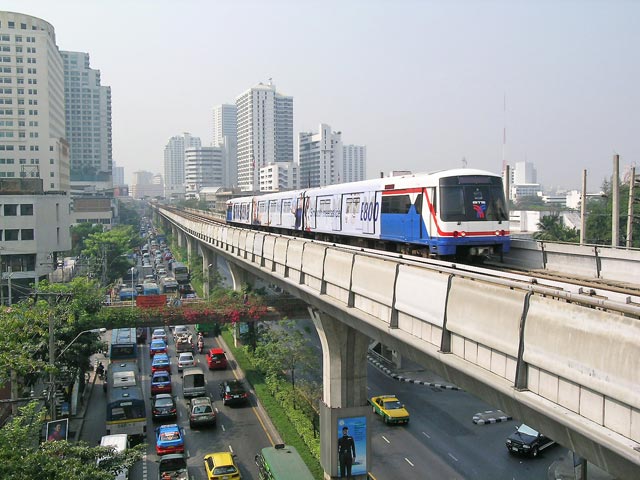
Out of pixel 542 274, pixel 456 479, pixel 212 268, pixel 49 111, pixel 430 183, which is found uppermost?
pixel 49 111

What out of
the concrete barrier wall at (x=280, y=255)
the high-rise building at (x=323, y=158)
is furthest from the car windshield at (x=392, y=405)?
the high-rise building at (x=323, y=158)

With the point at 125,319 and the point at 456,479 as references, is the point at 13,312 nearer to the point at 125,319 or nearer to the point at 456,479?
the point at 125,319

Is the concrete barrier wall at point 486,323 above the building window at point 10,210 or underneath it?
underneath

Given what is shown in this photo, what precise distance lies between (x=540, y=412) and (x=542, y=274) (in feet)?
26.1

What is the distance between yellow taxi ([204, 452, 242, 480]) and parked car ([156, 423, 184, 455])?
2298 mm

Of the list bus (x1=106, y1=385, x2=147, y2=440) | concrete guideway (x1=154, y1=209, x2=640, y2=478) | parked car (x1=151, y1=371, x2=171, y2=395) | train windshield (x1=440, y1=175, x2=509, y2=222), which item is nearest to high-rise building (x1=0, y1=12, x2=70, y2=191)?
parked car (x1=151, y1=371, x2=171, y2=395)

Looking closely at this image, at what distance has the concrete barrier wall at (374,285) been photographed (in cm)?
1294

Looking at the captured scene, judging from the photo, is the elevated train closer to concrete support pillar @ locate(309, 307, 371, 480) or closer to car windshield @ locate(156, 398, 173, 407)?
concrete support pillar @ locate(309, 307, 371, 480)

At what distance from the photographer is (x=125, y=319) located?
2973cm

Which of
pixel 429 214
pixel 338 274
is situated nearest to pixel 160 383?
pixel 338 274

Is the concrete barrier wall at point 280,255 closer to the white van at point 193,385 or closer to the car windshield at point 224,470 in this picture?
the car windshield at point 224,470

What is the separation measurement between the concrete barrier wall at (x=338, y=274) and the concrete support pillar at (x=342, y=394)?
5.11m

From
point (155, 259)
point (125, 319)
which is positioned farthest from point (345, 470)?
point (155, 259)

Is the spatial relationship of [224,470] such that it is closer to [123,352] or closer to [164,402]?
[164,402]
